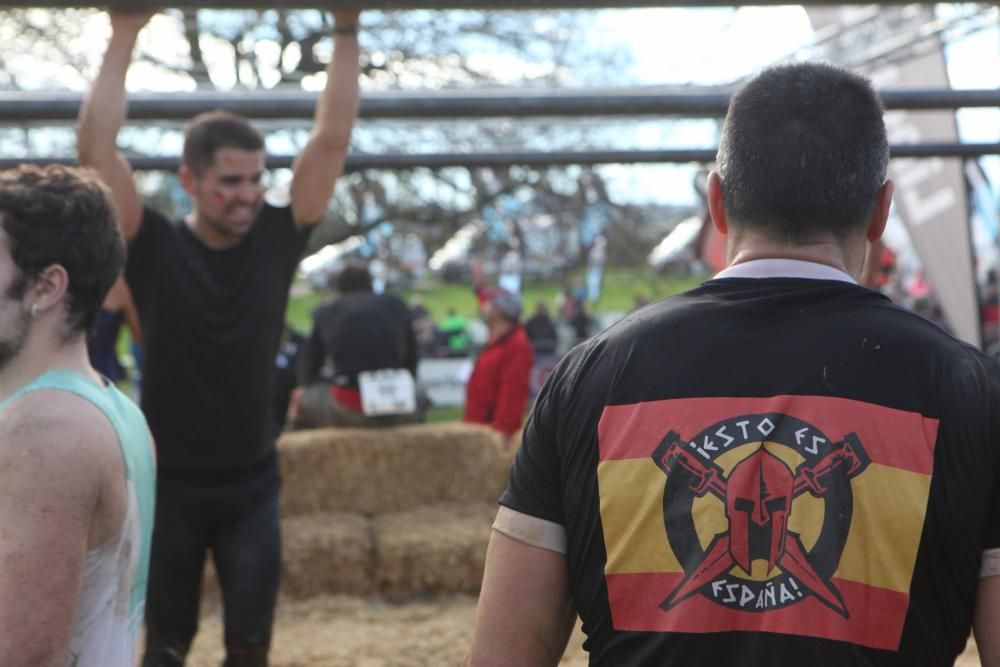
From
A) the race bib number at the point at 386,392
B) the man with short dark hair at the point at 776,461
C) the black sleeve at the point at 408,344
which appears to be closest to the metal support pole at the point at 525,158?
the man with short dark hair at the point at 776,461

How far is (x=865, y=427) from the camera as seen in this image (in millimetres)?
Result: 1432

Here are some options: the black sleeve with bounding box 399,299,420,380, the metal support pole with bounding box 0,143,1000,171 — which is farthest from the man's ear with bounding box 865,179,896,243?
the black sleeve with bounding box 399,299,420,380

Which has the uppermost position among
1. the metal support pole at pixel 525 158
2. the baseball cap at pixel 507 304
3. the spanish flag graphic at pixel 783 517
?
the metal support pole at pixel 525 158

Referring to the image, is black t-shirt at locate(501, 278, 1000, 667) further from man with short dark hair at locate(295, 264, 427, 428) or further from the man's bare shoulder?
man with short dark hair at locate(295, 264, 427, 428)

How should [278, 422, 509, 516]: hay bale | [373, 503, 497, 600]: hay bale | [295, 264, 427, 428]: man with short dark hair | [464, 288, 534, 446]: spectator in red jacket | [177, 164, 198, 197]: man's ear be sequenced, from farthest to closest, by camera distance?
1. [464, 288, 534, 446]: spectator in red jacket
2. [295, 264, 427, 428]: man with short dark hair
3. [278, 422, 509, 516]: hay bale
4. [373, 503, 497, 600]: hay bale
5. [177, 164, 198, 197]: man's ear

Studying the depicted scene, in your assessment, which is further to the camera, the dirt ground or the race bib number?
the race bib number

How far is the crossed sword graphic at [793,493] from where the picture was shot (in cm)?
142

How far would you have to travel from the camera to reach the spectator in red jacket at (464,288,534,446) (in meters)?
8.10

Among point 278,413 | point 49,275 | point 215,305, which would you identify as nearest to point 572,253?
point 278,413

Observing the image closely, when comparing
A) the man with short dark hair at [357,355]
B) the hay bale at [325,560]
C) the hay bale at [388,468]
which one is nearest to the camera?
the hay bale at [325,560]

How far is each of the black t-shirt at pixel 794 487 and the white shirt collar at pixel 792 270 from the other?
14 mm

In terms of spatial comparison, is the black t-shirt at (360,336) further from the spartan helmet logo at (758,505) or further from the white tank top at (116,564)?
the spartan helmet logo at (758,505)

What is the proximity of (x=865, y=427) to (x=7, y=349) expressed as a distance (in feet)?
4.66

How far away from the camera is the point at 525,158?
398cm
